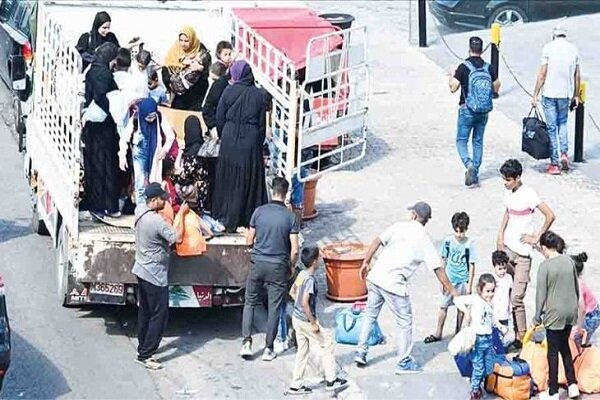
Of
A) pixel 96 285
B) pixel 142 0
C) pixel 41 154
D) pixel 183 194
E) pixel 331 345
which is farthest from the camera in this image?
pixel 142 0

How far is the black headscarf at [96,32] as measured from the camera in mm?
13984

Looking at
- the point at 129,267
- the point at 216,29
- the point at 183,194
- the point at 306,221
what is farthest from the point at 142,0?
the point at 129,267

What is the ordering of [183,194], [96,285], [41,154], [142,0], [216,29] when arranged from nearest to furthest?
[96,285]
[183,194]
[41,154]
[216,29]
[142,0]

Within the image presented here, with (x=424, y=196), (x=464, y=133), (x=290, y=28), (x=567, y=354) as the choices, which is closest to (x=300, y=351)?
(x=567, y=354)

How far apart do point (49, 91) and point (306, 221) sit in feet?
11.5

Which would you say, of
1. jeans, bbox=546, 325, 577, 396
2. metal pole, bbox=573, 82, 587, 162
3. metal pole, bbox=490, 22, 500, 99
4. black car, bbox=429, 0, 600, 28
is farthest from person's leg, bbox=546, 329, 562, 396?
black car, bbox=429, 0, 600, 28

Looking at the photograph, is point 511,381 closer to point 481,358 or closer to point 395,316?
point 481,358

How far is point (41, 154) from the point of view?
46.4 ft

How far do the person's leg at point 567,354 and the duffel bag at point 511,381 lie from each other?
0.29 m

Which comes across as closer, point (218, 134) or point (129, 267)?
point (129, 267)

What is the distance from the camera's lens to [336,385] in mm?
11672

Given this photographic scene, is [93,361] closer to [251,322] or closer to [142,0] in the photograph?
[251,322]

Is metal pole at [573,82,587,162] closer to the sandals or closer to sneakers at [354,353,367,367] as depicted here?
the sandals

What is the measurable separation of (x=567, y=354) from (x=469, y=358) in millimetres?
737
